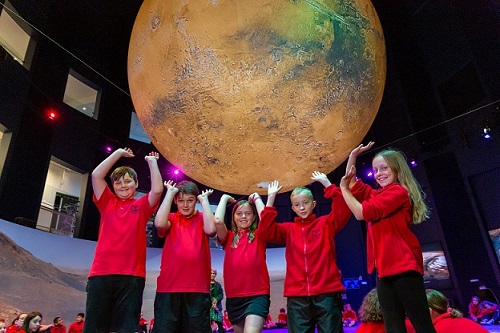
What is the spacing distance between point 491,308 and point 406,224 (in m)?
7.77

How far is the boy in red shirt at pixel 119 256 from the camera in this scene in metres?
1.98

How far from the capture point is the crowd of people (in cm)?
187

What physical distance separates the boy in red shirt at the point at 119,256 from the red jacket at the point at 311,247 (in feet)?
2.83

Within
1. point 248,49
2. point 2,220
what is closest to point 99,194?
point 248,49

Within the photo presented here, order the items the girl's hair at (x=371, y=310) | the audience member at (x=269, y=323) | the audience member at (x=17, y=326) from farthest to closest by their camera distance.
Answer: the audience member at (x=269, y=323) < the audience member at (x=17, y=326) < the girl's hair at (x=371, y=310)

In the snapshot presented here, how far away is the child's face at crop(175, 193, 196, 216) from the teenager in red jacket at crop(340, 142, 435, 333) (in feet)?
3.71

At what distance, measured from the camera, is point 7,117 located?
23.3 feet

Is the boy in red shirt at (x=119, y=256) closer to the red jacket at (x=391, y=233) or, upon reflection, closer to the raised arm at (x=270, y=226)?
the raised arm at (x=270, y=226)

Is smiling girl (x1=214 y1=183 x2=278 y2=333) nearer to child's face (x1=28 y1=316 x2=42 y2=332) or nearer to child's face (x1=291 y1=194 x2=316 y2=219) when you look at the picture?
child's face (x1=291 y1=194 x2=316 y2=219)

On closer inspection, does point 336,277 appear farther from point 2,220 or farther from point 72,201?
point 72,201

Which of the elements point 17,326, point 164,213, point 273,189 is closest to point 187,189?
point 164,213

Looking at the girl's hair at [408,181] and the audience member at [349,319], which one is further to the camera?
the audience member at [349,319]

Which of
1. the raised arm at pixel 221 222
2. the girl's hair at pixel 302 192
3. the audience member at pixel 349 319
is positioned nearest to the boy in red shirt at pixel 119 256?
the raised arm at pixel 221 222

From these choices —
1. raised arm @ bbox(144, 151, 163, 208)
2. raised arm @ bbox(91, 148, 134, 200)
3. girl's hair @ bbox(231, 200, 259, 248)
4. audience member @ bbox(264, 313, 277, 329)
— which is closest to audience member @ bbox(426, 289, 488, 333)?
girl's hair @ bbox(231, 200, 259, 248)
